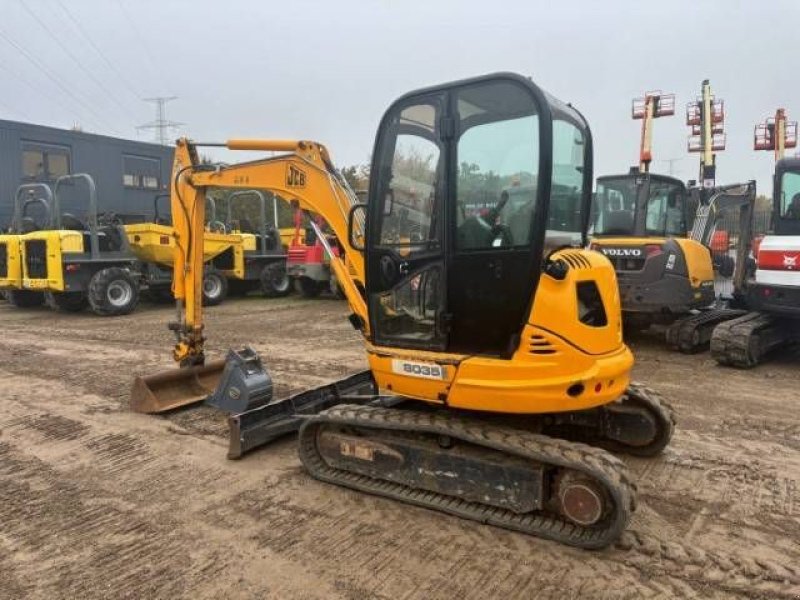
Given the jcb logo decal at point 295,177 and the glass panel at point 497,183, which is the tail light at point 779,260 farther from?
the jcb logo decal at point 295,177

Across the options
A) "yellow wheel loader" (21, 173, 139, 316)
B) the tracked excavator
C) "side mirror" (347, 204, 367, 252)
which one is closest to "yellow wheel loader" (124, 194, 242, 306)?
"yellow wheel loader" (21, 173, 139, 316)

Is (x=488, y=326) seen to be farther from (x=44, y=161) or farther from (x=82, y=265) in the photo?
(x=44, y=161)

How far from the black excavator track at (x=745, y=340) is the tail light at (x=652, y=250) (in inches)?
50.3

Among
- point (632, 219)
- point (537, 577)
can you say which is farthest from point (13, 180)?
point (537, 577)

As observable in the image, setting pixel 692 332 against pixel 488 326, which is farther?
pixel 692 332

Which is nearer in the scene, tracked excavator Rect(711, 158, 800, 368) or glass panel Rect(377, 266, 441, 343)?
glass panel Rect(377, 266, 441, 343)

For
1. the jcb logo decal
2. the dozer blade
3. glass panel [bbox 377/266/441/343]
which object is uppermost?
the jcb logo decal

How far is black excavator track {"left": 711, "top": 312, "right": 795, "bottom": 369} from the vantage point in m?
6.91

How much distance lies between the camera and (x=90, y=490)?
3.88 meters

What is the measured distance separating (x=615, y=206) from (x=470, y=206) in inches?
241

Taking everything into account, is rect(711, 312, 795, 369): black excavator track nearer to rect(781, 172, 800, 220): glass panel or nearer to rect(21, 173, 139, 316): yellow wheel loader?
rect(781, 172, 800, 220): glass panel

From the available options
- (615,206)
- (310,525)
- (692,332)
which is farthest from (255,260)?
(310,525)

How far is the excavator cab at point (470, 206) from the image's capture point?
3.25 meters

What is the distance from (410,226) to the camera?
3625 millimetres
